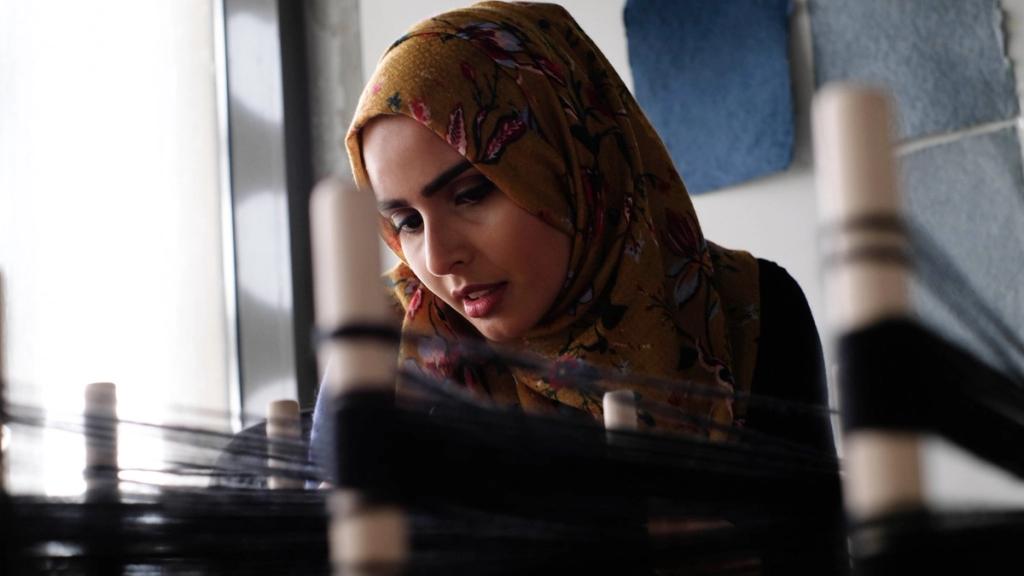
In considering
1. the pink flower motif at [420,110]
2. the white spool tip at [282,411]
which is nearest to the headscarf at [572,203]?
the pink flower motif at [420,110]

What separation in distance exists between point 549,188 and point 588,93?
0.15m

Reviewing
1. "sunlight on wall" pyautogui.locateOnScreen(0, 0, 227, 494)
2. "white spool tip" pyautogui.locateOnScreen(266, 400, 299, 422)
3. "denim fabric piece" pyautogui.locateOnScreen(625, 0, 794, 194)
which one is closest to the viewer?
"white spool tip" pyautogui.locateOnScreen(266, 400, 299, 422)

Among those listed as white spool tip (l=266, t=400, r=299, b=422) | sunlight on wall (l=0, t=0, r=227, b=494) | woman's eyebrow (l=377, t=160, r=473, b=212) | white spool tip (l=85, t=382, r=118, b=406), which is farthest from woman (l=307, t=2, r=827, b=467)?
sunlight on wall (l=0, t=0, r=227, b=494)

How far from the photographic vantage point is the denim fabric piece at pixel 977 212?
1734 millimetres

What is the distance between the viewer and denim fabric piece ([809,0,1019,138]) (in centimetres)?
176

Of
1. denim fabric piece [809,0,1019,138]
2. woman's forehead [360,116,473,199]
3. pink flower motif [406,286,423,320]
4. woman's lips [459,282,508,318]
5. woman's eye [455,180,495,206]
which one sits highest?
denim fabric piece [809,0,1019,138]

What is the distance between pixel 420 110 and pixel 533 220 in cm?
16

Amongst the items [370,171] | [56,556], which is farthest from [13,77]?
[56,556]

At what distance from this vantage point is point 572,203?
1336 mm

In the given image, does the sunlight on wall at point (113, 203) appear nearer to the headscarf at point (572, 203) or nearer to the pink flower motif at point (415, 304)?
the pink flower motif at point (415, 304)

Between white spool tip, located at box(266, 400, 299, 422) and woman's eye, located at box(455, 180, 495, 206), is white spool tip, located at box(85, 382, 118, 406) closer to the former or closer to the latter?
white spool tip, located at box(266, 400, 299, 422)

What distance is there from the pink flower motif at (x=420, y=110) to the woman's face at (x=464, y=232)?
0.03 feet

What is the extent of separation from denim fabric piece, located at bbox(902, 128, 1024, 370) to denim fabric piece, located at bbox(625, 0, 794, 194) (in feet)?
0.75

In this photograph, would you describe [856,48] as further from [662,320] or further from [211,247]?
[211,247]
